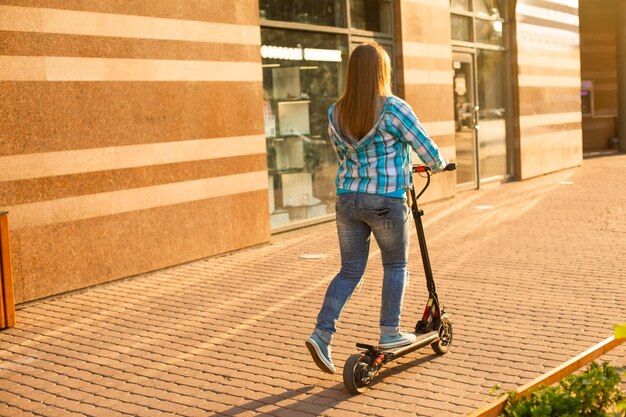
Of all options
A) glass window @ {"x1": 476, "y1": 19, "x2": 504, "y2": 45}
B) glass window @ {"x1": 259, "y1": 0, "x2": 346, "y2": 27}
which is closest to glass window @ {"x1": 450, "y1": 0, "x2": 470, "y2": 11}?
glass window @ {"x1": 476, "y1": 19, "x2": 504, "y2": 45}

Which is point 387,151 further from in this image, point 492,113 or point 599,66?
point 599,66

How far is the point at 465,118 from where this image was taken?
1734cm

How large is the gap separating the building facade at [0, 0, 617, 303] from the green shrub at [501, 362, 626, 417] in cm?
546

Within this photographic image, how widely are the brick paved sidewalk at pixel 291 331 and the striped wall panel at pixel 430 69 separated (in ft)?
12.7

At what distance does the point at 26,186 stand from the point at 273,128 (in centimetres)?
416

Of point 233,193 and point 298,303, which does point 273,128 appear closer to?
point 233,193

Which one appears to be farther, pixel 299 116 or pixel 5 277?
pixel 299 116

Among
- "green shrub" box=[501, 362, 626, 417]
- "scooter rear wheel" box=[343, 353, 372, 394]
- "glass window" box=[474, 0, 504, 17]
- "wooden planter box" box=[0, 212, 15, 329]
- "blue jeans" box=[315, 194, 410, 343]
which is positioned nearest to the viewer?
"green shrub" box=[501, 362, 626, 417]

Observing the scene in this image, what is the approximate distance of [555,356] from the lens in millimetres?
6039

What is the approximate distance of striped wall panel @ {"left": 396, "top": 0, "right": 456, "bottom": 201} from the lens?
14.8m

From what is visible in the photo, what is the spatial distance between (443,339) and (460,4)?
12037 millimetres

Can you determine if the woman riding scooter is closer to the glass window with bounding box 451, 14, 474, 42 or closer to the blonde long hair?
the blonde long hair

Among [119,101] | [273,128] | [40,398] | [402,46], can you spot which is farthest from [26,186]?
[402,46]

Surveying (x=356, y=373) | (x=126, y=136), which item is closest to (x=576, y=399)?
(x=356, y=373)
